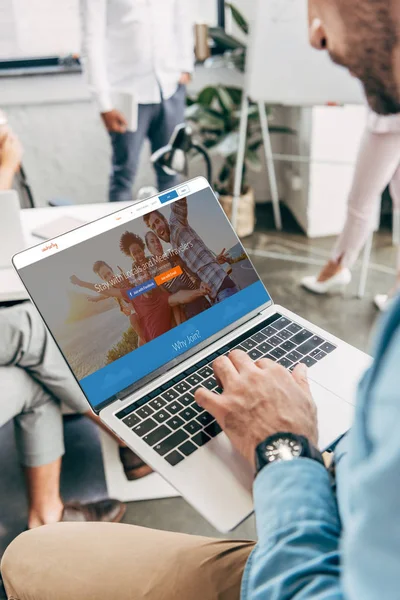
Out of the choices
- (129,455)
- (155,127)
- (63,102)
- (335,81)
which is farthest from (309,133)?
A: (129,455)

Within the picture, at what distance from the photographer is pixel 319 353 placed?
951 millimetres

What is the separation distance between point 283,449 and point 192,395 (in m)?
0.23

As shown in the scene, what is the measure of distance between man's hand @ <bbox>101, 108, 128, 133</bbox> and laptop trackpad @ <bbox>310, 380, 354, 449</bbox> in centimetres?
212

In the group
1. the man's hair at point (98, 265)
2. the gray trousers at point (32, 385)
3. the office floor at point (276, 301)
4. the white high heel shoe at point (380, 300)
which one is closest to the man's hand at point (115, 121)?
the office floor at point (276, 301)

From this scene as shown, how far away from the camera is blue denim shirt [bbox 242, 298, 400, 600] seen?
43 centimetres

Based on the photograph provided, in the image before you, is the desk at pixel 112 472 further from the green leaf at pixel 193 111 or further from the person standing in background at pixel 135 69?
the green leaf at pixel 193 111

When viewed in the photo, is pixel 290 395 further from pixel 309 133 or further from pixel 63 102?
pixel 63 102

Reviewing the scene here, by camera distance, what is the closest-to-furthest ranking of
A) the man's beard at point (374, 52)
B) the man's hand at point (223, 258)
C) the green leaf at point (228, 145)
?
the man's beard at point (374, 52)
the man's hand at point (223, 258)
the green leaf at point (228, 145)

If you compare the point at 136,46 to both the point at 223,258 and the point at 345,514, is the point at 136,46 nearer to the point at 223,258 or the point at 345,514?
the point at 223,258

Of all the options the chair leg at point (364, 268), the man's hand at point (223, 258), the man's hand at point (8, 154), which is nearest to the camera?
the man's hand at point (223, 258)

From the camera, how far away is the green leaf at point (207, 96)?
9.39 feet

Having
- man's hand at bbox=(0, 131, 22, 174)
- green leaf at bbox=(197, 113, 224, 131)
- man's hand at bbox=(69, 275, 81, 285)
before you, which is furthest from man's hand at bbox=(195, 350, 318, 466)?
green leaf at bbox=(197, 113, 224, 131)

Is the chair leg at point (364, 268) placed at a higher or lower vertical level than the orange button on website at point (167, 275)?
lower

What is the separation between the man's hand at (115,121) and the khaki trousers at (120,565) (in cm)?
215
